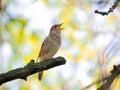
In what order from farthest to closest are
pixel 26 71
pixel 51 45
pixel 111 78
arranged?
pixel 51 45 → pixel 26 71 → pixel 111 78

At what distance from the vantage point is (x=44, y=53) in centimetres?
298

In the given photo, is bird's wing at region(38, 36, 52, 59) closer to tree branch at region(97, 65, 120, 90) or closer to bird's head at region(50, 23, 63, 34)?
bird's head at region(50, 23, 63, 34)

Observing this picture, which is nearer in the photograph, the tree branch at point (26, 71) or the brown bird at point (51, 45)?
the tree branch at point (26, 71)

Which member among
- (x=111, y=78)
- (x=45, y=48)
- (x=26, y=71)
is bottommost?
(x=45, y=48)

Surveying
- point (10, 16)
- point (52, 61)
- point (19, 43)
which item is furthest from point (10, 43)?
point (52, 61)

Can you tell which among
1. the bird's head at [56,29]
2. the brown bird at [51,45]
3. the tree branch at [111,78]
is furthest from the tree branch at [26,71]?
the bird's head at [56,29]

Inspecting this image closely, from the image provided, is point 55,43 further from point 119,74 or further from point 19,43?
point 19,43

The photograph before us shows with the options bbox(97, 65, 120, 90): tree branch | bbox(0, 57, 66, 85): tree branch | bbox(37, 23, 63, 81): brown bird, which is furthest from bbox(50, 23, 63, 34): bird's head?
bbox(97, 65, 120, 90): tree branch

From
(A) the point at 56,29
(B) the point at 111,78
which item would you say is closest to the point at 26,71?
(B) the point at 111,78

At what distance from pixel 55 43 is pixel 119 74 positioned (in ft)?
6.96

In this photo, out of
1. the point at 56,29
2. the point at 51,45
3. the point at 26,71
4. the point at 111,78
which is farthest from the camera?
the point at 56,29

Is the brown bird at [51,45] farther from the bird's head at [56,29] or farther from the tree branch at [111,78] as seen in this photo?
the tree branch at [111,78]

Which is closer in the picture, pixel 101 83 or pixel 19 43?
pixel 101 83

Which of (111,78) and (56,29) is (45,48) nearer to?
(56,29)
